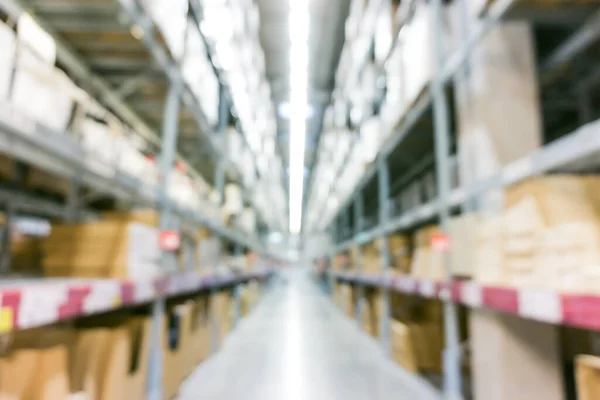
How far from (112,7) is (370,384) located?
249 cm

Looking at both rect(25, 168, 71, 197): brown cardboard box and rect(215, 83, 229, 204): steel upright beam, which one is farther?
rect(215, 83, 229, 204): steel upright beam

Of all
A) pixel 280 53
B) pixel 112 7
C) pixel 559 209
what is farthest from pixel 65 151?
pixel 280 53

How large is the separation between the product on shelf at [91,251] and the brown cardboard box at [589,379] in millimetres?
1613

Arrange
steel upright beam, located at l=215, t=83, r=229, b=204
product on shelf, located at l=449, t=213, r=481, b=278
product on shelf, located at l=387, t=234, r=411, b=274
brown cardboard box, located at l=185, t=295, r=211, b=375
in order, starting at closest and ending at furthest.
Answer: product on shelf, located at l=449, t=213, r=481, b=278, brown cardboard box, located at l=185, t=295, r=211, b=375, product on shelf, located at l=387, t=234, r=411, b=274, steel upright beam, located at l=215, t=83, r=229, b=204

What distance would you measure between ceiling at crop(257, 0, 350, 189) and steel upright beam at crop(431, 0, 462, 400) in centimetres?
405

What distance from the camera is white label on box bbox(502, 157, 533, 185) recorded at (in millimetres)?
1342

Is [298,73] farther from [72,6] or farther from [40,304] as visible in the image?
[40,304]

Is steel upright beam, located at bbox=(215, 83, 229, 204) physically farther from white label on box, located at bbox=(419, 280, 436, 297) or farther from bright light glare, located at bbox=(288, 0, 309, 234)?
white label on box, located at bbox=(419, 280, 436, 297)

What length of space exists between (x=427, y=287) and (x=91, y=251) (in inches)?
67.9

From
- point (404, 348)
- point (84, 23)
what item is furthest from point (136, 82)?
point (404, 348)

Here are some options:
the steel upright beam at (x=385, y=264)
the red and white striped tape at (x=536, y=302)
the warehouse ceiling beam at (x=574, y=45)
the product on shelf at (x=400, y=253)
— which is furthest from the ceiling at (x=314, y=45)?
Answer: the red and white striped tape at (x=536, y=302)

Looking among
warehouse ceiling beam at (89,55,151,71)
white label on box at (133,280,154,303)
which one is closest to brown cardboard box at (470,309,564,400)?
white label on box at (133,280,154,303)

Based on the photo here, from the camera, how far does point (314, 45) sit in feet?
23.4

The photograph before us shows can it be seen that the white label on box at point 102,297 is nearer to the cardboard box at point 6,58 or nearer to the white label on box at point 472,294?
the cardboard box at point 6,58
